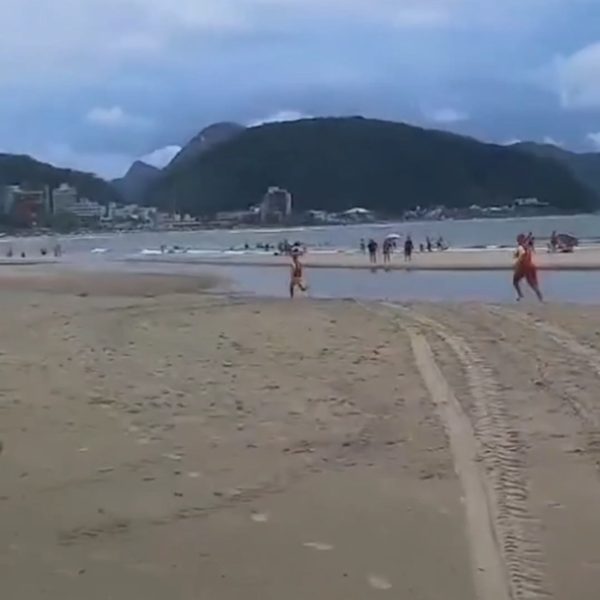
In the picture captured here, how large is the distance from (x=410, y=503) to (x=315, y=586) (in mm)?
1193

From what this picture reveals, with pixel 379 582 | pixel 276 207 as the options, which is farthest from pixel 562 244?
pixel 276 207

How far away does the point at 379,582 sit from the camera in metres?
4.07

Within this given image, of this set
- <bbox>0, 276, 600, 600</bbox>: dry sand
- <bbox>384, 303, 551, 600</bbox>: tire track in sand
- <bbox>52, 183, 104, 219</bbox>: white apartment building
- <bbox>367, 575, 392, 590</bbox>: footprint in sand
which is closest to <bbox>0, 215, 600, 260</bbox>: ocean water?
<bbox>52, 183, 104, 219</bbox>: white apartment building

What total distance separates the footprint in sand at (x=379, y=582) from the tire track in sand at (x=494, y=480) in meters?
0.34

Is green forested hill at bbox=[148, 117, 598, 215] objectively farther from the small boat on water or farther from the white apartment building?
the small boat on water

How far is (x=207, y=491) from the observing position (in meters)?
5.28

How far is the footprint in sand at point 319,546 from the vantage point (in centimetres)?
444

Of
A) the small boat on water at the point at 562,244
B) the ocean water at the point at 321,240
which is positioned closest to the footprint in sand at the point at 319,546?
the small boat on water at the point at 562,244

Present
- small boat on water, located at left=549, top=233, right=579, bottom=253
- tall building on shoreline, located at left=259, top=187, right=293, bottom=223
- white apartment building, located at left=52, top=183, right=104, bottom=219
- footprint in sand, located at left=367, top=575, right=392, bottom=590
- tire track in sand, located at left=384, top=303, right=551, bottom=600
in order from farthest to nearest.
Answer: white apartment building, located at left=52, top=183, right=104, bottom=219
tall building on shoreline, located at left=259, top=187, right=293, bottom=223
small boat on water, located at left=549, top=233, right=579, bottom=253
tire track in sand, located at left=384, top=303, right=551, bottom=600
footprint in sand, located at left=367, top=575, right=392, bottom=590

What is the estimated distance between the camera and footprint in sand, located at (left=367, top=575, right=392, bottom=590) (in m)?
4.02

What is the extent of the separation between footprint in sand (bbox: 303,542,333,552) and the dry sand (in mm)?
11

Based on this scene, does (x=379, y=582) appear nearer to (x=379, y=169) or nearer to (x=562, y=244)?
(x=562, y=244)

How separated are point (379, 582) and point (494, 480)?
1.62 metres

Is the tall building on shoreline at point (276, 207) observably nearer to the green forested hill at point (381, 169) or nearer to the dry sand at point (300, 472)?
the green forested hill at point (381, 169)
